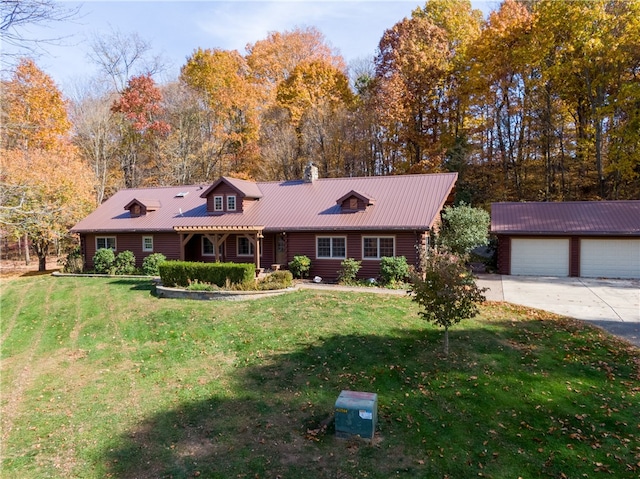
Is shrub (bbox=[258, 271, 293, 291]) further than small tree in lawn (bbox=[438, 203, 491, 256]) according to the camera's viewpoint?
No

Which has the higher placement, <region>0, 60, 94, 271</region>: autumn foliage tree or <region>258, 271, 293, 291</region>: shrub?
<region>0, 60, 94, 271</region>: autumn foliage tree

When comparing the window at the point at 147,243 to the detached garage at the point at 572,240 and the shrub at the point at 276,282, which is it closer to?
the shrub at the point at 276,282

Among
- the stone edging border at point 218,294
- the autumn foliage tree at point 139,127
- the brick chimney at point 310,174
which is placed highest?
the autumn foliage tree at point 139,127

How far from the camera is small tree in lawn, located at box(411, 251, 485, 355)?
9719 millimetres

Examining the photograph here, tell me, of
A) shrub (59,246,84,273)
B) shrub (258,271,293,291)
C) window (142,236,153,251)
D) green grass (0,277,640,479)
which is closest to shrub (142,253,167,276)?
window (142,236,153,251)

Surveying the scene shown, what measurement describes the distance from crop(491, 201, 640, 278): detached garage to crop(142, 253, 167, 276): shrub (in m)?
18.6

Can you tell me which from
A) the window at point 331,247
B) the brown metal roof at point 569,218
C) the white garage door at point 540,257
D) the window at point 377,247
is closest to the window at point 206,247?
the window at point 331,247

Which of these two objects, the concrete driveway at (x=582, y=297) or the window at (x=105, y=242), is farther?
the window at (x=105, y=242)

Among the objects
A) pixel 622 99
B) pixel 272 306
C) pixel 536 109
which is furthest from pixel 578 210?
pixel 272 306

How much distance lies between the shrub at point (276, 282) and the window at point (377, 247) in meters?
4.41

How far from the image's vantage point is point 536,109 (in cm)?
3025

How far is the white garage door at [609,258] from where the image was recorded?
66.9ft

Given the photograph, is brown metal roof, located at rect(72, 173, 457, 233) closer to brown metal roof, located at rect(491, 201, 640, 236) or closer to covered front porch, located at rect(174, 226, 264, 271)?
covered front porch, located at rect(174, 226, 264, 271)

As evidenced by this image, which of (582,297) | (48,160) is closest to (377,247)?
(582,297)
